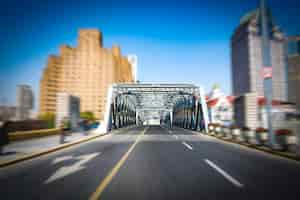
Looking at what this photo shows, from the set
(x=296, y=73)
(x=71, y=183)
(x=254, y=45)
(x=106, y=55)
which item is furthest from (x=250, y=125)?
(x=254, y=45)

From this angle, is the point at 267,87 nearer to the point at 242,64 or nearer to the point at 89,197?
the point at 89,197

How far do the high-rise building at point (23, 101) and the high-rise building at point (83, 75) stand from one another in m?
110

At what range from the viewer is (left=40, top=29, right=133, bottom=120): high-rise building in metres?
118

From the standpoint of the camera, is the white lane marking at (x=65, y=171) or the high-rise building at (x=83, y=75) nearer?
the white lane marking at (x=65, y=171)

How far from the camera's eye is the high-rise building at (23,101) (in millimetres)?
8852

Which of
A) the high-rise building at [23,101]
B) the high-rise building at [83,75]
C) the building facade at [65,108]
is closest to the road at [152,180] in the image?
the high-rise building at [23,101]

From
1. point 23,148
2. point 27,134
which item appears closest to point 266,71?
point 23,148

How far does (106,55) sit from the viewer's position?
122 metres

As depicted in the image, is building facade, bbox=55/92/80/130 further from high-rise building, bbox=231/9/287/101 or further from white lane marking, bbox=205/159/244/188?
high-rise building, bbox=231/9/287/101

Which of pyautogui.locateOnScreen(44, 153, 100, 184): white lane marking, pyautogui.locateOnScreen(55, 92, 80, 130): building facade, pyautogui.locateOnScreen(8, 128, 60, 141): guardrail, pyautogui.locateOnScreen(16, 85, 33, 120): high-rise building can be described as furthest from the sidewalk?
pyautogui.locateOnScreen(55, 92, 80, 130): building facade

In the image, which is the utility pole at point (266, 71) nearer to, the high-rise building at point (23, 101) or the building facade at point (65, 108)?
the high-rise building at point (23, 101)

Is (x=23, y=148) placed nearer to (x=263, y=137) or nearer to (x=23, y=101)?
(x=23, y=101)

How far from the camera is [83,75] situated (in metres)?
120

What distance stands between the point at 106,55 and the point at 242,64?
10776 centimetres
